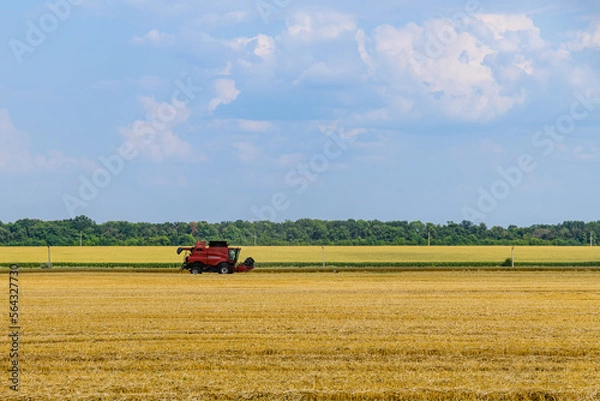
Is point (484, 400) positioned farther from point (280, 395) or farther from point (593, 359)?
point (593, 359)

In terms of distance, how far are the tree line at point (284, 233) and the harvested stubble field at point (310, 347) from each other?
59120 mm

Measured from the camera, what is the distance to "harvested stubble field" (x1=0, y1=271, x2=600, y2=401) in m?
11.6

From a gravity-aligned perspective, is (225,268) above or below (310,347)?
above

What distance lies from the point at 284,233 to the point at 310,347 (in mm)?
71980

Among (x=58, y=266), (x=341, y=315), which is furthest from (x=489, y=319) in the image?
(x=58, y=266)

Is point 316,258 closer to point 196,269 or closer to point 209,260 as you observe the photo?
point 209,260

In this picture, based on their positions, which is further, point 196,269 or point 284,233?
point 284,233

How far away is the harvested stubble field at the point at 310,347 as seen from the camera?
38.0 ft

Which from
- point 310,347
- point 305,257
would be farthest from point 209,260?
point 310,347

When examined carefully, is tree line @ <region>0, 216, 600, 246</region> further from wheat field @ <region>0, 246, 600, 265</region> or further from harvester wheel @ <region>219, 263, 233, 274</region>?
harvester wheel @ <region>219, 263, 233, 274</region>

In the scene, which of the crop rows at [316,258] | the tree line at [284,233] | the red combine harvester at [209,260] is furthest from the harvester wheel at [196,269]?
the tree line at [284,233]

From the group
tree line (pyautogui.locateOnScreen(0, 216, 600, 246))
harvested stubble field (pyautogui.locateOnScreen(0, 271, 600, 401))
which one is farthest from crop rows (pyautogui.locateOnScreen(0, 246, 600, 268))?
harvested stubble field (pyautogui.locateOnScreen(0, 271, 600, 401))

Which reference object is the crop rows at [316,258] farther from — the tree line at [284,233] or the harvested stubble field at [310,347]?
the harvested stubble field at [310,347]

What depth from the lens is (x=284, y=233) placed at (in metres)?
86.8
